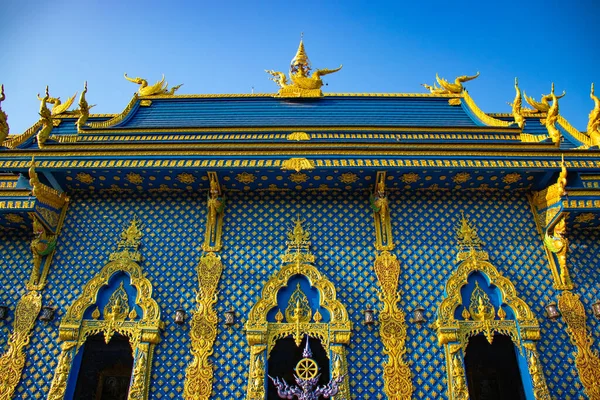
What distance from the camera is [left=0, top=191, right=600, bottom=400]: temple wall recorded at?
8562mm

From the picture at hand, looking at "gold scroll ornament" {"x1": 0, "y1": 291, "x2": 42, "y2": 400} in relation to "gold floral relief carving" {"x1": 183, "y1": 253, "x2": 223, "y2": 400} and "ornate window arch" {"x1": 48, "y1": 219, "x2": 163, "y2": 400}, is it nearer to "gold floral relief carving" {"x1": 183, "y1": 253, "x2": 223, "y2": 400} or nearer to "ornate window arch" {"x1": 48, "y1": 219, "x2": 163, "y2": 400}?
"ornate window arch" {"x1": 48, "y1": 219, "x2": 163, "y2": 400}

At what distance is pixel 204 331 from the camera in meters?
8.85

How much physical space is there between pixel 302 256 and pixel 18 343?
227 inches

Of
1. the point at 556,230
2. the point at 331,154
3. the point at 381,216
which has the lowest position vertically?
the point at 556,230

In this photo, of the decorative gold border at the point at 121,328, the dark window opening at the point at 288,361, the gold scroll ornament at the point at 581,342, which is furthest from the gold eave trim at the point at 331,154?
the dark window opening at the point at 288,361

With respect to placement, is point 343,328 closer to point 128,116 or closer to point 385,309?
point 385,309

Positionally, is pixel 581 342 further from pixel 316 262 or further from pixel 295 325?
pixel 295 325

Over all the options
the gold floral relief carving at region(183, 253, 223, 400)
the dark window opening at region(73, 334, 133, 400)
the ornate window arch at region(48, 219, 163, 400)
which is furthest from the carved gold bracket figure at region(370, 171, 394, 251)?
the dark window opening at region(73, 334, 133, 400)

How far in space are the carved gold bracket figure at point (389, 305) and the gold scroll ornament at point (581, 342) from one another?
320 centimetres

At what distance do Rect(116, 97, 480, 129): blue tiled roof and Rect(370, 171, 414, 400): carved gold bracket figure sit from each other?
2.87 metres

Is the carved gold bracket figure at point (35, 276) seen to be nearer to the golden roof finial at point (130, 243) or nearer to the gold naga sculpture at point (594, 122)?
the golden roof finial at point (130, 243)

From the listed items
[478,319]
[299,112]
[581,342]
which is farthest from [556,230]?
[299,112]

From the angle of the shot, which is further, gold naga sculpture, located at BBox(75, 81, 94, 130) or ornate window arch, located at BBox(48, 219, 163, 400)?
gold naga sculpture, located at BBox(75, 81, 94, 130)

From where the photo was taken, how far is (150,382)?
844cm
